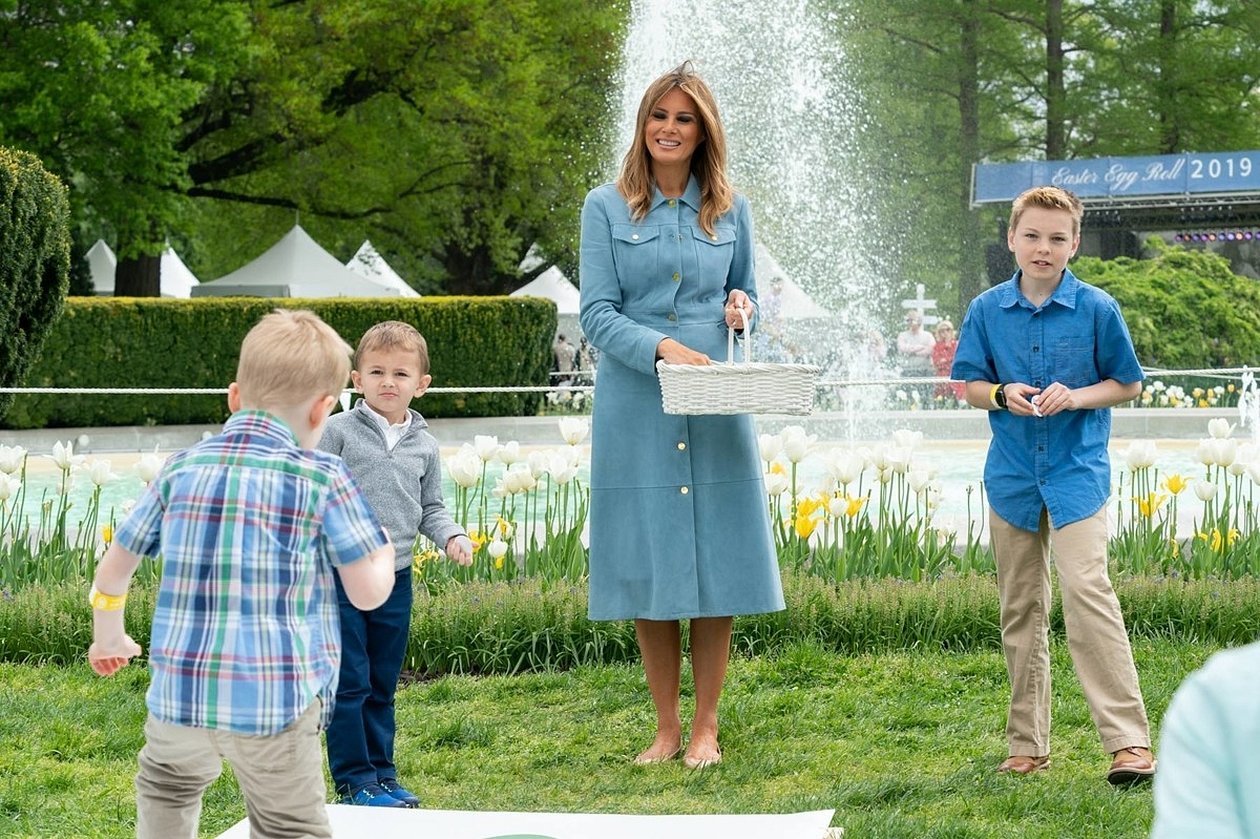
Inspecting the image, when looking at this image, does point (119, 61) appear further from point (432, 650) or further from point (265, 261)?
point (432, 650)

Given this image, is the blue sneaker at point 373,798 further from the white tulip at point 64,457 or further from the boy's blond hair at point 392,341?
the white tulip at point 64,457

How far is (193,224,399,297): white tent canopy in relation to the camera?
83.3 feet

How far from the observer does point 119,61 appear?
2180 centimetres

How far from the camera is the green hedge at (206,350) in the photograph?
1739 centimetres

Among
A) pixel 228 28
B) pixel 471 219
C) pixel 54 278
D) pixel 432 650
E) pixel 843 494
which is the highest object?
pixel 228 28

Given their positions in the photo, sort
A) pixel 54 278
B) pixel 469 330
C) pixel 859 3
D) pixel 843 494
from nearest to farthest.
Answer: pixel 843 494
pixel 54 278
pixel 469 330
pixel 859 3

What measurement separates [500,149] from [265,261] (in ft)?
14.6

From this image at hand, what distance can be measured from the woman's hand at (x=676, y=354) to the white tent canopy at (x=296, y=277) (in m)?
21.7

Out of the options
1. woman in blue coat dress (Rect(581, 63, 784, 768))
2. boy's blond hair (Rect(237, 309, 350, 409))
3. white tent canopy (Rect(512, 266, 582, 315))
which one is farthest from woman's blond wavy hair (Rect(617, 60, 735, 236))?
white tent canopy (Rect(512, 266, 582, 315))

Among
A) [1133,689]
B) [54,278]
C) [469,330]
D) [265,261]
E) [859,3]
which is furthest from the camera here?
[859,3]

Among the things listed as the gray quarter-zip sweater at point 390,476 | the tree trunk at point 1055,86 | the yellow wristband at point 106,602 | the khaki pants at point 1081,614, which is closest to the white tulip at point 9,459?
the gray quarter-zip sweater at point 390,476

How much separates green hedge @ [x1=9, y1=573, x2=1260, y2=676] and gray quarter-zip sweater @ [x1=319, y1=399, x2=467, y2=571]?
1529 mm

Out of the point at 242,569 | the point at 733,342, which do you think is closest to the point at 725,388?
the point at 733,342

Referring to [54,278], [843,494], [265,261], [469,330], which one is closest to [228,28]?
[265,261]
